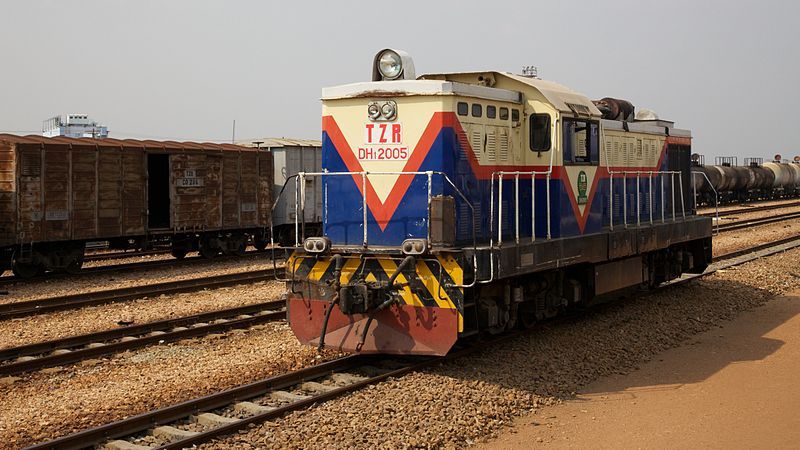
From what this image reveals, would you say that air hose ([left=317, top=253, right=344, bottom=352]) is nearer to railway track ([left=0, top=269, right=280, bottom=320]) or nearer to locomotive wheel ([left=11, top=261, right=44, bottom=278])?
railway track ([left=0, top=269, right=280, bottom=320])

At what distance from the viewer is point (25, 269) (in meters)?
17.7

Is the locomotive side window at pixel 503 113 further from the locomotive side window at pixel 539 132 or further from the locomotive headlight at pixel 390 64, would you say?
the locomotive headlight at pixel 390 64

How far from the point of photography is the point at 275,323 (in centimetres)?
1191

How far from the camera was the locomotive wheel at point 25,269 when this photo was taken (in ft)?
57.3

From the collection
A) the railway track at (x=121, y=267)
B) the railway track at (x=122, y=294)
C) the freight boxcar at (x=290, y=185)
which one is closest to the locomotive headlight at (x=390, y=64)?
the railway track at (x=122, y=294)

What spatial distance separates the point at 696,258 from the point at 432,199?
9317 mm

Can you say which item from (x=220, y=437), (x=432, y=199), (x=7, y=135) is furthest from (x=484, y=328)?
(x=7, y=135)

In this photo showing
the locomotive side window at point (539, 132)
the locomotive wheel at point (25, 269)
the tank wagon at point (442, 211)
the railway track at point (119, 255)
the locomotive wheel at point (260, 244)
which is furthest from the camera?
the locomotive wheel at point (260, 244)

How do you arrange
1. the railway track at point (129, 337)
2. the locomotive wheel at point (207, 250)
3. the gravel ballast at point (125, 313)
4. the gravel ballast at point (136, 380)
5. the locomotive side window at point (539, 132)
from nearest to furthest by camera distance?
the gravel ballast at point (136, 380), the railway track at point (129, 337), the locomotive side window at point (539, 132), the gravel ballast at point (125, 313), the locomotive wheel at point (207, 250)

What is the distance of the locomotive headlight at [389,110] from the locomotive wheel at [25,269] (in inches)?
463

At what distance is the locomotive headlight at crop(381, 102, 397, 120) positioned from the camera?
29.7ft

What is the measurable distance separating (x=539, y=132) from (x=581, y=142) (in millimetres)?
1083

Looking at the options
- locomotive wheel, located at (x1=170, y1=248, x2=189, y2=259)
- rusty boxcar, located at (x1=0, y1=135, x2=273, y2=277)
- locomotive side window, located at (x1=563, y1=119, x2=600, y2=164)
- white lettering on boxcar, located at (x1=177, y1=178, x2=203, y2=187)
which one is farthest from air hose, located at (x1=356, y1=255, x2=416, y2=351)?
Answer: locomotive wheel, located at (x1=170, y1=248, x2=189, y2=259)

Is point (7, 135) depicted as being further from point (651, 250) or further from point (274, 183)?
point (651, 250)
